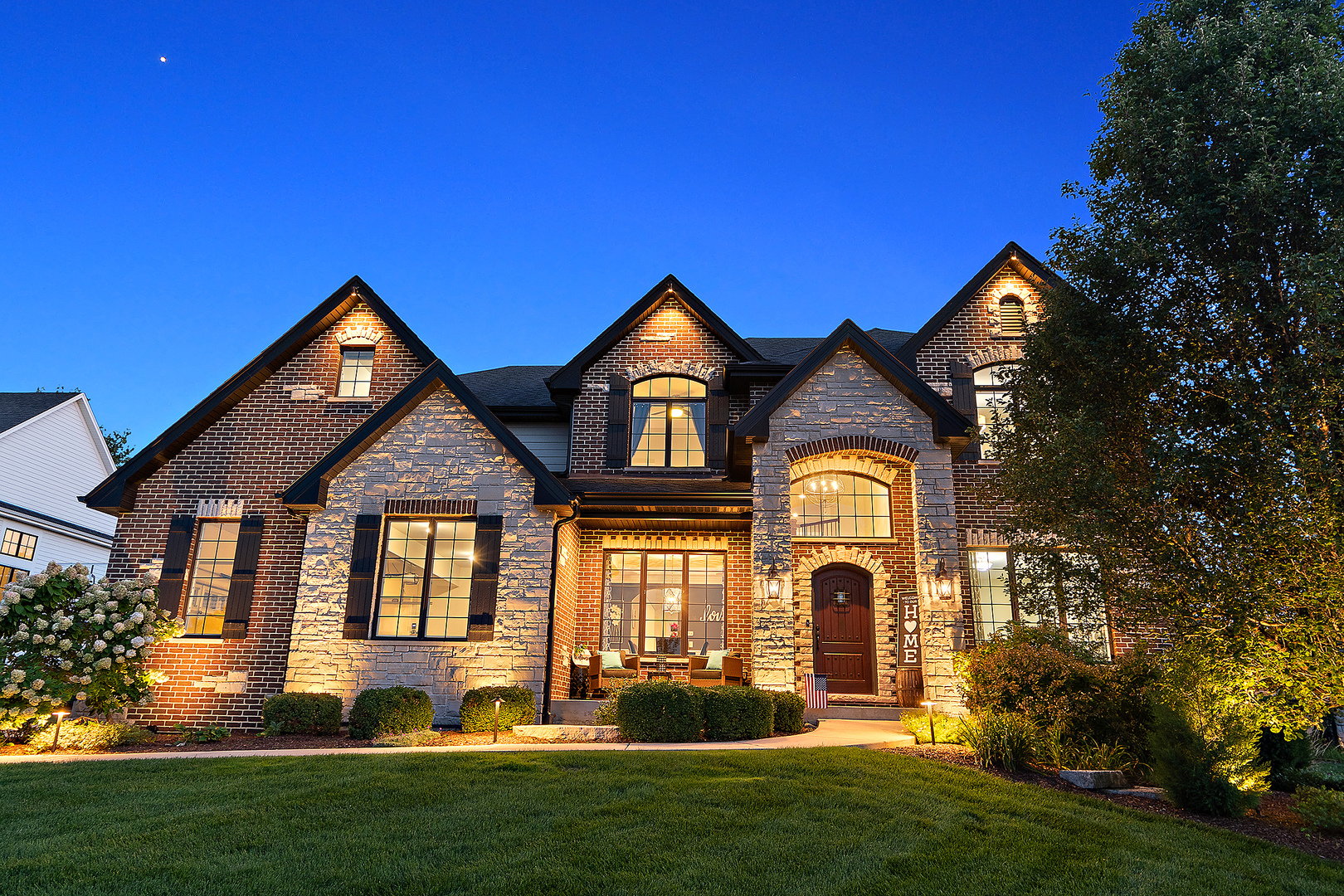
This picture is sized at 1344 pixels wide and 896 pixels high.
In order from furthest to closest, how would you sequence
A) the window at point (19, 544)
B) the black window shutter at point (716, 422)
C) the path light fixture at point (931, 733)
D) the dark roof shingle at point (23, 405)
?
the dark roof shingle at point (23, 405) < the window at point (19, 544) < the black window shutter at point (716, 422) < the path light fixture at point (931, 733)

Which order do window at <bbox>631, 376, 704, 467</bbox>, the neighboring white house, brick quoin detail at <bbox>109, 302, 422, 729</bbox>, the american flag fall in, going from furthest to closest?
the neighboring white house
window at <bbox>631, 376, 704, 467</bbox>
the american flag
brick quoin detail at <bbox>109, 302, 422, 729</bbox>

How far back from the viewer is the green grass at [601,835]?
190 inches

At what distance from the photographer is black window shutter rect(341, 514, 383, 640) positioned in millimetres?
11859

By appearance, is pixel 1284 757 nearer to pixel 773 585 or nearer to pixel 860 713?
pixel 860 713

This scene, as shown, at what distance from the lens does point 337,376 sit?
48.1 ft

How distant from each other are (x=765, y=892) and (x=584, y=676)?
9.00 m

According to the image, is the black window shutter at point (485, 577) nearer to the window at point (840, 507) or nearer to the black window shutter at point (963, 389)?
the window at point (840, 507)

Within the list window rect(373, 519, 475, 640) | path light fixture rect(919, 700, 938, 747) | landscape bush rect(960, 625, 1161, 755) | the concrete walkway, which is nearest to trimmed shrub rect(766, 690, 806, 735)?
the concrete walkway

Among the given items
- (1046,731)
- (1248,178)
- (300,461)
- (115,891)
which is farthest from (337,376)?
(1248,178)

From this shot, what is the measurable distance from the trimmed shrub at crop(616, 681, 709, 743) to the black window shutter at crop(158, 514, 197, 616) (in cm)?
796

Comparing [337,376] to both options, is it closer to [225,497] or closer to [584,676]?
[225,497]

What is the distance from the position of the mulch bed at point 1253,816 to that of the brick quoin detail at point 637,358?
8.89 meters

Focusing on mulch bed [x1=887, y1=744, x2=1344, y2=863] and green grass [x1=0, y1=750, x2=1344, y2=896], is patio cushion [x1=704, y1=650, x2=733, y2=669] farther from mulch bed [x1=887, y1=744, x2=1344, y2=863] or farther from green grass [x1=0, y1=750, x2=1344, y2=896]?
green grass [x1=0, y1=750, x2=1344, y2=896]

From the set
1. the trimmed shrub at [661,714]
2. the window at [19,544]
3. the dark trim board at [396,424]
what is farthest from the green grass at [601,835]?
the window at [19,544]
